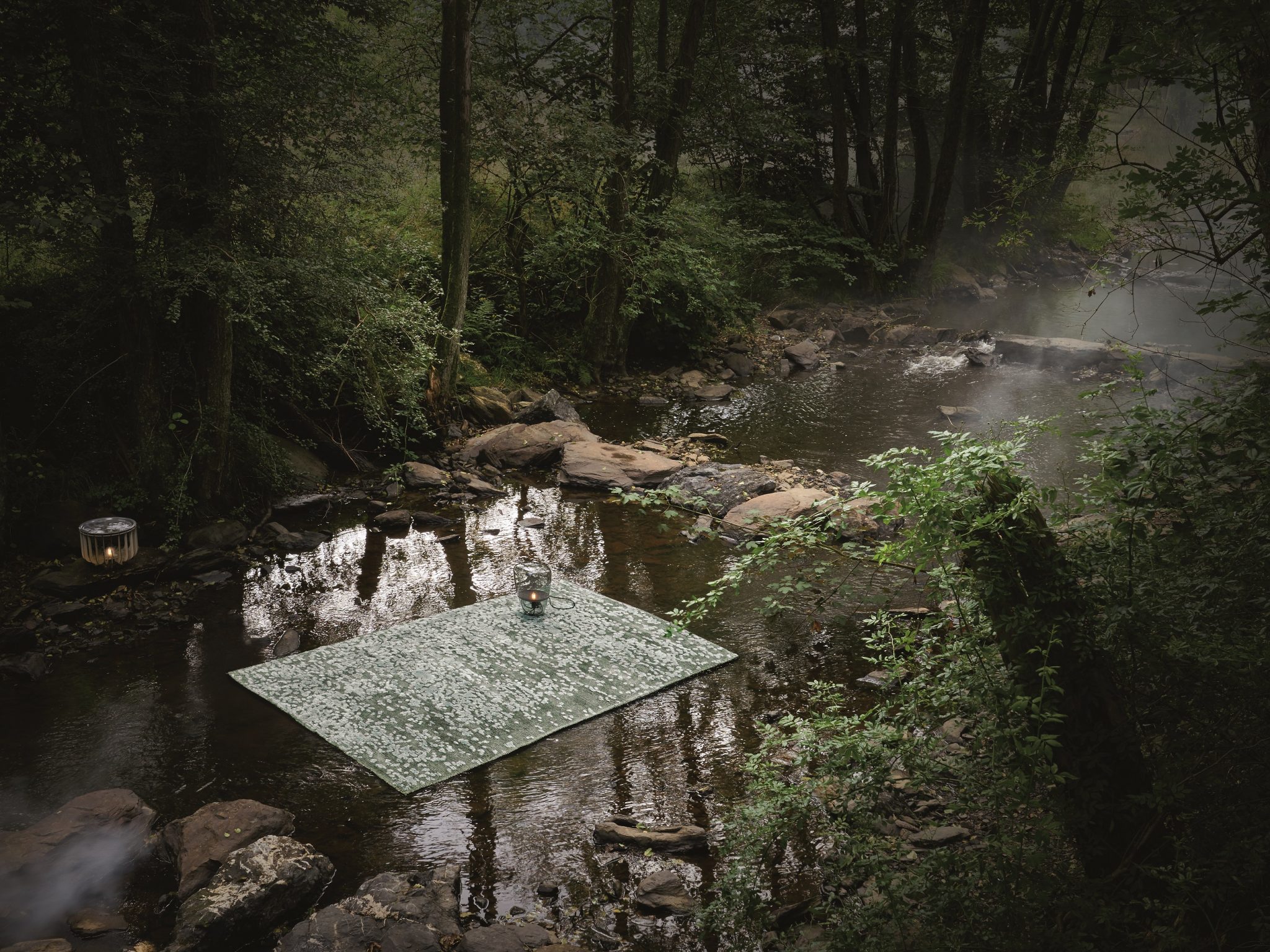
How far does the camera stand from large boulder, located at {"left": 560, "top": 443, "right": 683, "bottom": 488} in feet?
26.4

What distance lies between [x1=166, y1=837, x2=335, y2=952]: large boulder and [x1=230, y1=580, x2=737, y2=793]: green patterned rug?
63 cm

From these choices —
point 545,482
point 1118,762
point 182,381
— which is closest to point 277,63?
point 182,381

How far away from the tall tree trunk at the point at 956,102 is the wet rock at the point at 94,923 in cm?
1432

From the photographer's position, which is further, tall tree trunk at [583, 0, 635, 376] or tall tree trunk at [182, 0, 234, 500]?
tall tree trunk at [583, 0, 635, 376]

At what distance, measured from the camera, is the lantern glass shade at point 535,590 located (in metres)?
5.48

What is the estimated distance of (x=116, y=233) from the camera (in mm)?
5848

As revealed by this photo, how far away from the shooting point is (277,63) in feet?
21.0

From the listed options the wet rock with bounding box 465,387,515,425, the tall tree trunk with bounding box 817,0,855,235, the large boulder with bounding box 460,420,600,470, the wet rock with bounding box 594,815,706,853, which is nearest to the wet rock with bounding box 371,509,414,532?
the large boulder with bounding box 460,420,600,470

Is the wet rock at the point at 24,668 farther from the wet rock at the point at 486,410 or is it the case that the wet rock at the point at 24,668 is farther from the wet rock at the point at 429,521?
the wet rock at the point at 486,410

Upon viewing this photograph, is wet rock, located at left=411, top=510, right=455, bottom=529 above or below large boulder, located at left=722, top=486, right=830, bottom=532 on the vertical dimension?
below

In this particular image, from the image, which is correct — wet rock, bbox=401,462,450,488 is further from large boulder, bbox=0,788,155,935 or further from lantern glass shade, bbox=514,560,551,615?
large boulder, bbox=0,788,155,935

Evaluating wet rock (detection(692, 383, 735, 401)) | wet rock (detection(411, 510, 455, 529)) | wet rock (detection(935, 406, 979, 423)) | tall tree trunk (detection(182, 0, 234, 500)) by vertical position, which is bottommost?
wet rock (detection(411, 510, 455, 529))

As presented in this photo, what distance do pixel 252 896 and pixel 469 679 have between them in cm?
175

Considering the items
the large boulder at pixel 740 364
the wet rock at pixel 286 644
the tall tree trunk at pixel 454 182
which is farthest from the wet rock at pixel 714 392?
the wet rock at pixel 286 644
